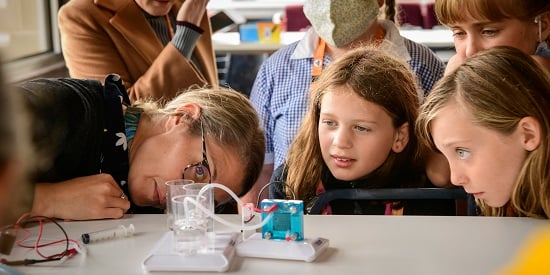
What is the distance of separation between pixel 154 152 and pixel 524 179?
30.7 inches

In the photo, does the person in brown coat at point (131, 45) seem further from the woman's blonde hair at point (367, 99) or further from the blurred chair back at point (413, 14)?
the blurred chair back at point (413, 14)

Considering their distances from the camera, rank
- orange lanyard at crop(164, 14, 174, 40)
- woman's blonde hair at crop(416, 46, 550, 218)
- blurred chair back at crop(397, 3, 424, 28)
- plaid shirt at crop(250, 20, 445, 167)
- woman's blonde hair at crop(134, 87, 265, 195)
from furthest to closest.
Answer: blurred chair back at crop(397, 3, 424, 28) → orange lanyard at crop(164, 14, 174, 40) → plaid shirt at crop(250, 20, 445, 167) → woman's blonde hair at crop(134, 87, 265, 195) → woman's blonde hair at crop(416, 46, 550, 218)

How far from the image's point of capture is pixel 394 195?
60.7 inches

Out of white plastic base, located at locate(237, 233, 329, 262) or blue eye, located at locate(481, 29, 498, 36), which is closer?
white plastic base, located at locate(237, 233, 329, 262)

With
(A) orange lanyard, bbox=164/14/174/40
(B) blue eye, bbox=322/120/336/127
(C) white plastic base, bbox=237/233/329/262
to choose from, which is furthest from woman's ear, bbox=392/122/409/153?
(A) orange lanyard, bbox=164/14/174/40

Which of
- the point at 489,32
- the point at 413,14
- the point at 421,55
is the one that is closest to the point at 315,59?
the point at 421,55

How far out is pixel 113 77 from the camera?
1.53 meters

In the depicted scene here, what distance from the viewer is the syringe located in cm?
123

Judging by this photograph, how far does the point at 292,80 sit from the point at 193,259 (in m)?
1.14

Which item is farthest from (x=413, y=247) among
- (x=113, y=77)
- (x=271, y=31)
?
(x=271, y=31)

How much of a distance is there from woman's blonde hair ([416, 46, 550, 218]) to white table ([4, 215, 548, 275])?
7 cm

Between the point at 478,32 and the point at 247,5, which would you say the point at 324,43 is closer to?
the point at 478,32

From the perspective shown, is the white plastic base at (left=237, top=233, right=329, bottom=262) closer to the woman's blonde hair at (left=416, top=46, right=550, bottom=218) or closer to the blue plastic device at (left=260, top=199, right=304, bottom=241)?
the blue plastic device at (left=260, top=199, right=304, bottom=241)

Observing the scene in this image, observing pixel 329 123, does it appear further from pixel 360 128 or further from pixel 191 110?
pixel 191 110
